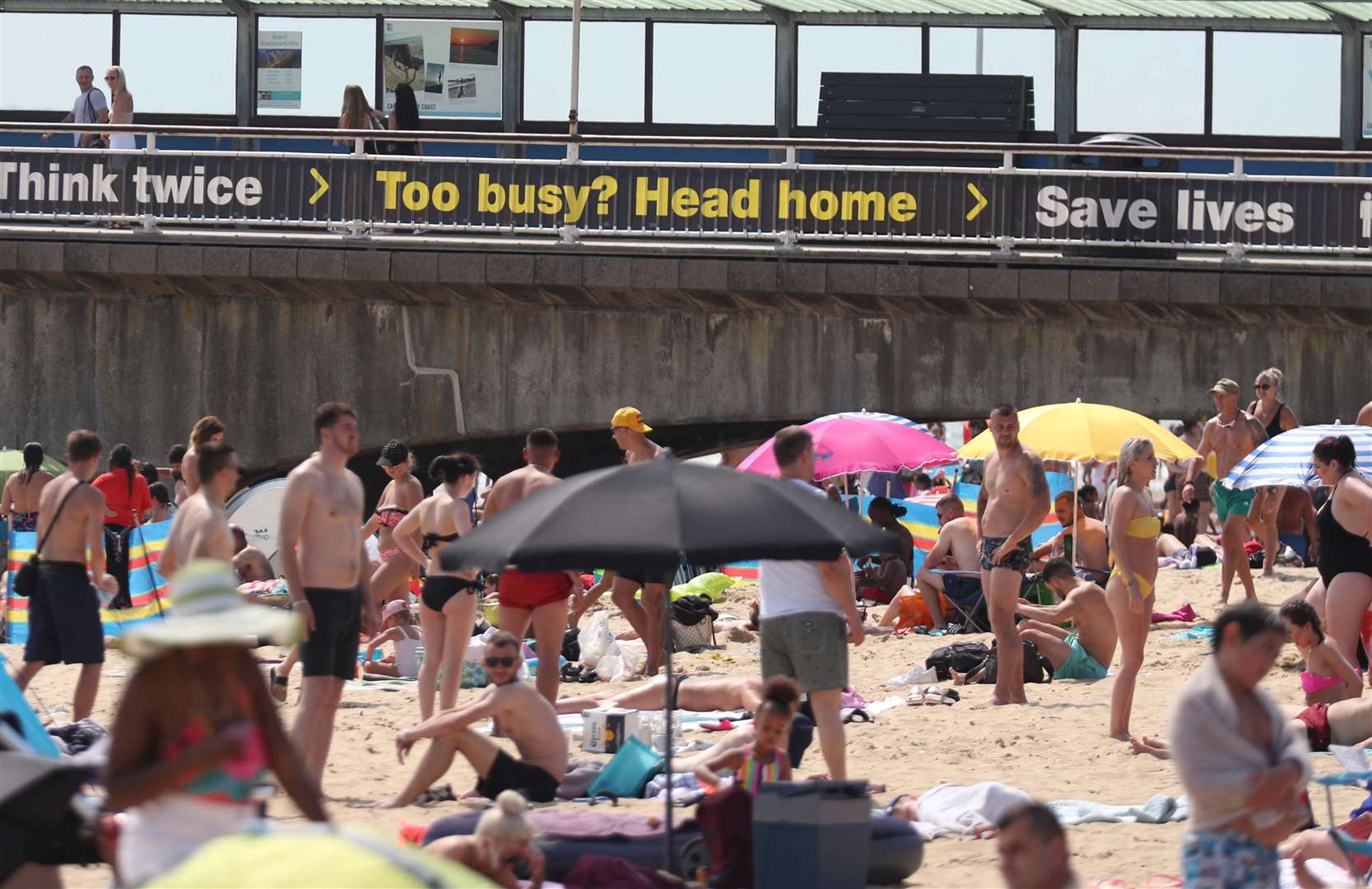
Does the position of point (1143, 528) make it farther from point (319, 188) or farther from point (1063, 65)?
point (1063, 65)

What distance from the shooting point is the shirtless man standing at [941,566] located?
14.7 m

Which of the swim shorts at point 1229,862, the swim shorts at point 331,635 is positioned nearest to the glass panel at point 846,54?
the swim shorts at point 331,635

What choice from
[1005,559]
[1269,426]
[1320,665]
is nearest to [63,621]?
[1005,559]

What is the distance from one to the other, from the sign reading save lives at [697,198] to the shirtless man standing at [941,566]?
324 cm

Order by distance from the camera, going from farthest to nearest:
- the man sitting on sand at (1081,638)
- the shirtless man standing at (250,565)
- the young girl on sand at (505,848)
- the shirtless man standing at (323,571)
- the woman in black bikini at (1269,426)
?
the shirtless man standing at (250,565)
the woman in black bikini at (1269,426)
the man sitting on sand at (1081,638)
the shirtless man standing at (323,571)
the young girl on sand at (505,848)

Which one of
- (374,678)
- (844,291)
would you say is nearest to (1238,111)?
(844,291)

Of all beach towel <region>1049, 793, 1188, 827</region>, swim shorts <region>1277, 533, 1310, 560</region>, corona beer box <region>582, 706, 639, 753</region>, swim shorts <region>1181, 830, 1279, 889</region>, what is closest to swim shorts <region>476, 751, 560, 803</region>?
corona beer box <region>582, 706, 639, 753</region>

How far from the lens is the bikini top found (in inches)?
360

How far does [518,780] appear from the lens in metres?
8.04

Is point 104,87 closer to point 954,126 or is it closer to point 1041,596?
point 954,126

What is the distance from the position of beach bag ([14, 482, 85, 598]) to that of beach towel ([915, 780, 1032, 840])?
4.20m

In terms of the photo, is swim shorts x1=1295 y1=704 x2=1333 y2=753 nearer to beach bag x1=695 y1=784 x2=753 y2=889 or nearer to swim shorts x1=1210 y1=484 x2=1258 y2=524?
beach bag x1=695 y1=784 x2=753 y2=889

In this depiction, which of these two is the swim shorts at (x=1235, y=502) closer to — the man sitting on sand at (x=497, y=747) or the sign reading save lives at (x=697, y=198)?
the sign reading save lives at (x=697, y=198)

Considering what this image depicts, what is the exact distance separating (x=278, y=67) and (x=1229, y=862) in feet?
57.8
